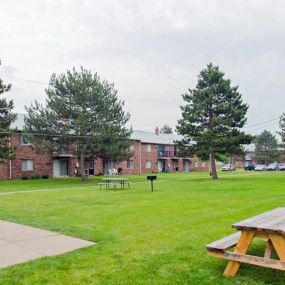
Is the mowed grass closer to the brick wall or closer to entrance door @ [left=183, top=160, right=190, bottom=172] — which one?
the brick wall

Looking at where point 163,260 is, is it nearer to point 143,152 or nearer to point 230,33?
point 230,33

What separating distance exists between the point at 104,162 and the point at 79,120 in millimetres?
17706

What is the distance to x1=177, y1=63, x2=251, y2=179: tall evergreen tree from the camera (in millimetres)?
32906

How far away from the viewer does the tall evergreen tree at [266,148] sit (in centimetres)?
8738

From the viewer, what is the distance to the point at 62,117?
33.1 m

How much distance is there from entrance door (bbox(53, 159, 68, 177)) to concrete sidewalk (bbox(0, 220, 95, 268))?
35.5 metres

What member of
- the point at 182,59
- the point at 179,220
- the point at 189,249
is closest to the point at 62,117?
the point at 182,59

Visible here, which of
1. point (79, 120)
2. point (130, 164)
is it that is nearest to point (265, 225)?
point (79, 120)

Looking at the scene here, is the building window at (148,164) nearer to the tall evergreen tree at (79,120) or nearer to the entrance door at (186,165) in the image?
the entrance door at (186,165)

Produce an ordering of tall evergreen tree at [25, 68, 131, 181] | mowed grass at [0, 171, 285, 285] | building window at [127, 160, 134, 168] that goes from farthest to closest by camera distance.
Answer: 1. building window at [127, 160, 134, 168]
2. tall evergreen tree at [25, 68, 131, 181]
3. mowed grass at [0, 171, 285, 285]

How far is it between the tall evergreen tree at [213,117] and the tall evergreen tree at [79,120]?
Result: 19.9 ft

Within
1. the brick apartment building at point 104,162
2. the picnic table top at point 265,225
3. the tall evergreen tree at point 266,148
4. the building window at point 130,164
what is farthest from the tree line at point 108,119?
the tall evergreen tree at point 266,148

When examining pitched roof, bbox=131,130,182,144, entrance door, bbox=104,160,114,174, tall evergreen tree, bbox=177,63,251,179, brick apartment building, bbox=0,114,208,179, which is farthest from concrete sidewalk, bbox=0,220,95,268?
pitched roof, bbox=131,130,182,144

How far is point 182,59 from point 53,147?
14472 mm
